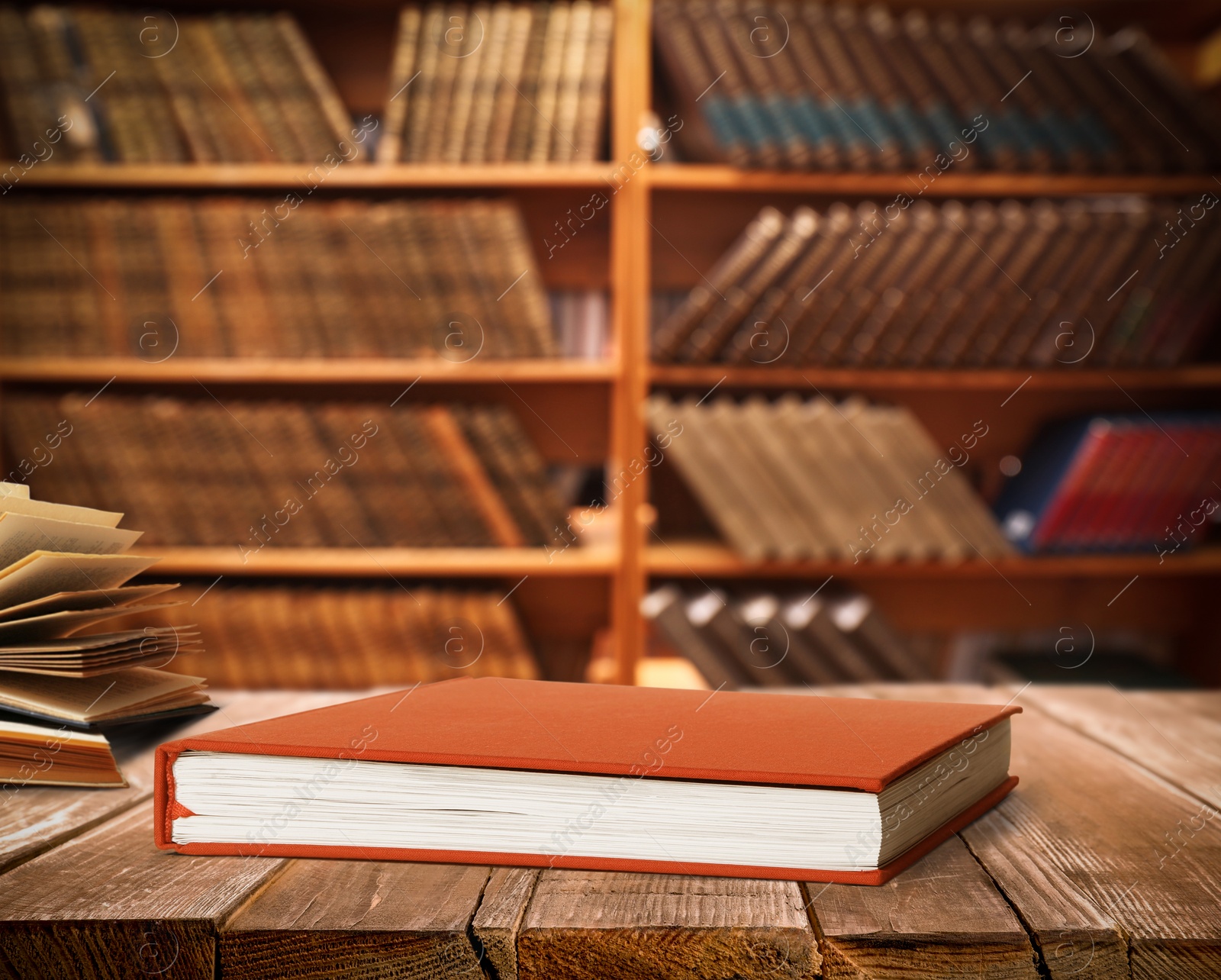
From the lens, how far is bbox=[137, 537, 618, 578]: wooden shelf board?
1914mm

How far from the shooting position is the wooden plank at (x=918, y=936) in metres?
0.37

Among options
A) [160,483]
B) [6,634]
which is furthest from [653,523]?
[6,634]

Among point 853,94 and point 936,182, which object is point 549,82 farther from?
point 936,182

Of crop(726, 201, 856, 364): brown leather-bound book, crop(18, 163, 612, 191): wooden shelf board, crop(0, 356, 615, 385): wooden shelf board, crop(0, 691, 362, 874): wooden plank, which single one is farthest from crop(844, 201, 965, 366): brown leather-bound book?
crop(0, 691, 362, 874): wooden plank

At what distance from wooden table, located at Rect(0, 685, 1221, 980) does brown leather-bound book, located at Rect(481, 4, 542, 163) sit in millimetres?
1661

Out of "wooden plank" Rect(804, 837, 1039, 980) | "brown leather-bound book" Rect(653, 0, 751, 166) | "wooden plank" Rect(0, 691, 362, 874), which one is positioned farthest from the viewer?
"brown leather-bound book" Rect(653, 0, 751, 166)

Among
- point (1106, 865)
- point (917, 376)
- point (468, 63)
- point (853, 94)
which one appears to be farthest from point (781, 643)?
point (1106, 865)

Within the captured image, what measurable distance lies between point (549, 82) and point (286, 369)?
78 centimetres

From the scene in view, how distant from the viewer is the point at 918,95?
6.14 feet

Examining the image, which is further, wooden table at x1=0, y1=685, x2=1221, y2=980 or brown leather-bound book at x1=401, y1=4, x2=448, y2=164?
brown leather-bound book at x1=401, y1=4, x2=448, y2=164

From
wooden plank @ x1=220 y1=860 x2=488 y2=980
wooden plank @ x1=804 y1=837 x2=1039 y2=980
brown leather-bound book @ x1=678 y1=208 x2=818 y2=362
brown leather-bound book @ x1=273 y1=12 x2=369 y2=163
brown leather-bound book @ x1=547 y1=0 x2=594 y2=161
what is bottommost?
wooden plank @ x1=804 y1=837 x2=1039 y2=980

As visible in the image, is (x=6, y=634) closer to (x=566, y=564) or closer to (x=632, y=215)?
(x=566, y=564)

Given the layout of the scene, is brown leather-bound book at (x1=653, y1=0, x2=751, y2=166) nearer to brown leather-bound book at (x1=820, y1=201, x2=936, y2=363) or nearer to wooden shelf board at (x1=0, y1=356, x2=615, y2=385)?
brown leather-bound book at (x1=820, y1=201, x2=936, y2=363)

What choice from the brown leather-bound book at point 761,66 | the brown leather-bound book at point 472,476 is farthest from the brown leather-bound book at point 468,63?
the brown leather-bound book at point 472,476
